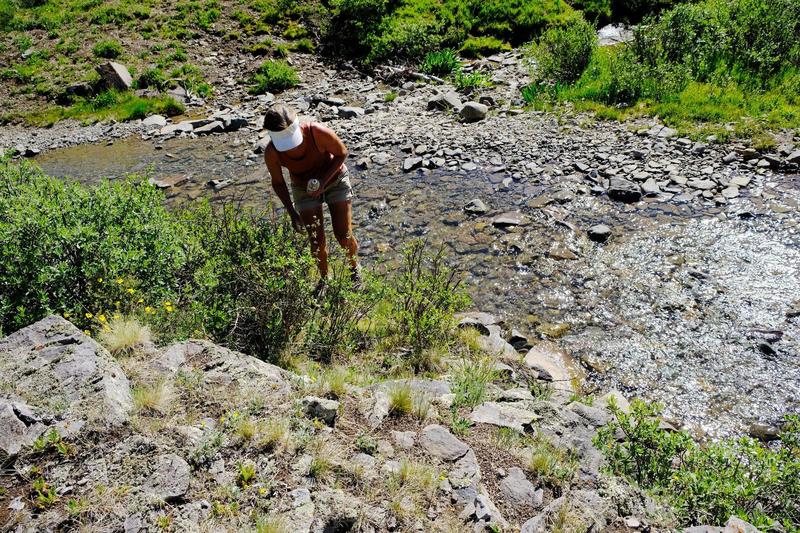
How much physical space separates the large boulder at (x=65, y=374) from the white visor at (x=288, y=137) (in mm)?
2915

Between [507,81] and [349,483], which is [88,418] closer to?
[349,483]

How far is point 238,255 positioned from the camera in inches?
235

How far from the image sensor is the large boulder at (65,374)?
11.4 ft

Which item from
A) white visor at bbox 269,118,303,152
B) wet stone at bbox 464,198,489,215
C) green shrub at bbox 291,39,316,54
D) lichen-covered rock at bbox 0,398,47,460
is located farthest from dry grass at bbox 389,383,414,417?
green shrub at bbox 291,39,316,54

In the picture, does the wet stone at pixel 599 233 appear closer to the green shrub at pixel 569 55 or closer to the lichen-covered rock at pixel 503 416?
the lichen-covered rock at pixel 503 416

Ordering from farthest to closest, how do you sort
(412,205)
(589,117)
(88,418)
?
(589,117) < (412,205) < (88,418)

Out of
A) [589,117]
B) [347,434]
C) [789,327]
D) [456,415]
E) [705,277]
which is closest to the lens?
[347,434]

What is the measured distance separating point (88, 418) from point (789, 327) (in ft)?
25.8

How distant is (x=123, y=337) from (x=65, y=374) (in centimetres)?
73

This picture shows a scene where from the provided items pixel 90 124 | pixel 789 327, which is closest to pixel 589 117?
pixel 789 327

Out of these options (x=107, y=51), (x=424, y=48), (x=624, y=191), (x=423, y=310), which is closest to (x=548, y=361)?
(x=423, y=310)

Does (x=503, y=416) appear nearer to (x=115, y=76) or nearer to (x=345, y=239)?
(x=345, y=239)

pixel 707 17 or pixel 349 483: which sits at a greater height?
pixel 707 17

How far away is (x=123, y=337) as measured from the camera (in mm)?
4438
